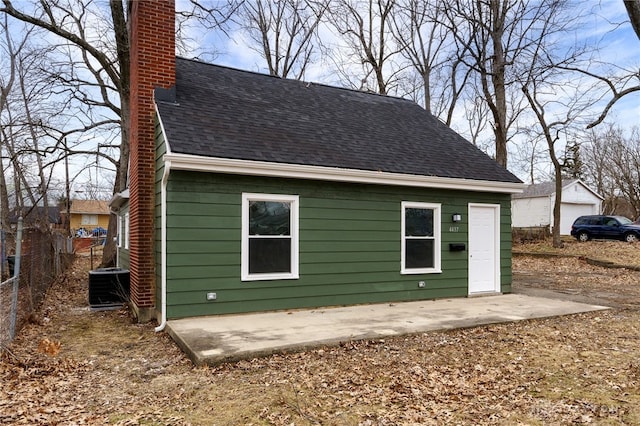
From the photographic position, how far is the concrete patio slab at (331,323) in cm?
525

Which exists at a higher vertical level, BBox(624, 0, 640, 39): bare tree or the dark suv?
BBox(624, 0, 640, 39): bare tree

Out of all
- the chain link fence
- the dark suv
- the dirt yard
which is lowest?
the dirt yard

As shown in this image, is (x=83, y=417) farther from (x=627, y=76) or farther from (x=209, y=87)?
(x=627, y=76)

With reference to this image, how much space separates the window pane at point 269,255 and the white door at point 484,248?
13.8 feet

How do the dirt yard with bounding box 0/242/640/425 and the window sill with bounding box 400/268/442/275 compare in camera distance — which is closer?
the dirt yard with bounding box 0/242/640/425

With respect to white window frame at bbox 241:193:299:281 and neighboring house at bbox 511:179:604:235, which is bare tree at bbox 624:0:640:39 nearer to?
white window frame at bbox 241:193:299:281

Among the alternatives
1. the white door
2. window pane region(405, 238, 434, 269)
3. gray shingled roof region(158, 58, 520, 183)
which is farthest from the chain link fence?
the white door

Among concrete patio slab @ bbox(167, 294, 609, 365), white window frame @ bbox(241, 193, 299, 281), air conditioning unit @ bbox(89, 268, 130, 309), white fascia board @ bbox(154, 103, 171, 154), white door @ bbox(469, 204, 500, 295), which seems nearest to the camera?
concrete patio slab @ bbox(167, 294, 609, 365)

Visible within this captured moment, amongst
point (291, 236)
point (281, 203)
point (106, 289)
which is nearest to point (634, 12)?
point (281, 203)

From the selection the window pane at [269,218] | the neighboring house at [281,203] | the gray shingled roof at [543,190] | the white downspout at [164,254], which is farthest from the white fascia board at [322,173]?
the gray shingled roof at [543,190]

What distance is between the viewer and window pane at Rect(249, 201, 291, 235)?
7.35 meters

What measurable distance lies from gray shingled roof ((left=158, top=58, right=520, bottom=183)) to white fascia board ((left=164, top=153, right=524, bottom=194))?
124 mm

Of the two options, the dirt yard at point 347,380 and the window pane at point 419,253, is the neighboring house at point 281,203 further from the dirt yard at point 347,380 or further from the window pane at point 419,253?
the dirt yard at point 347,380

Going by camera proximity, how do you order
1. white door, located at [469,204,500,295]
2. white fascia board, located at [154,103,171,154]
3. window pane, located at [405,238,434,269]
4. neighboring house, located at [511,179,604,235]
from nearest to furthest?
white fascia board, located at [154,103,171,154] → window pane, located at [405,238,434,269] → white door, located at [469,204,500,295] → neighboring house, located at [511,179,604,235]
